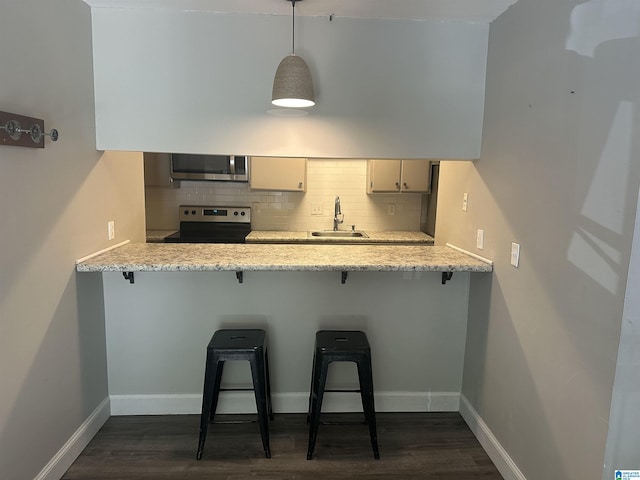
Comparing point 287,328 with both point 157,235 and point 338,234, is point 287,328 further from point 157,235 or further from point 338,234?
point 157,235

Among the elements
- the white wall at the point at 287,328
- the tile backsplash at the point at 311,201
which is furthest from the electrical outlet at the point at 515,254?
the tile backsplash at the point at 311,201

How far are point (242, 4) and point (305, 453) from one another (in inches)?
97.0

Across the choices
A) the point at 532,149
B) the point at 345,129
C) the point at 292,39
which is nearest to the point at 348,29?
the point at 292,39

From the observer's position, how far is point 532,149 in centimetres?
190

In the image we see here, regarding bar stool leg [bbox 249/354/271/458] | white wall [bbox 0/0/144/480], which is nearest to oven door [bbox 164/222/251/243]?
white wall [bbox 0/0/144/480]

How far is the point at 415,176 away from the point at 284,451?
298 cm

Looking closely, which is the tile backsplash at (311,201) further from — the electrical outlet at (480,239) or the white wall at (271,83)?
the electrical outlet at (480,239)

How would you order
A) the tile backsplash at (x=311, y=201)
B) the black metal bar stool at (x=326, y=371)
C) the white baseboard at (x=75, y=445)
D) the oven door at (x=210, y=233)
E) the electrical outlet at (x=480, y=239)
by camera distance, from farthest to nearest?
1. the tile backsplash at (x=311, y=201)
2. the oven door at (x=210, y=233)
3. the electrical outlet at (x=480, y=239)
4. the black metal bar stool at (x=326, y=371)
5. the white baseboard at (x=75, y=445)

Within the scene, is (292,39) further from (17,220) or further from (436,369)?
(436,369)

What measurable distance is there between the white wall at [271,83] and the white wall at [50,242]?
0.20 meters

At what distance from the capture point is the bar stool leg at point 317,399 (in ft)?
7.32

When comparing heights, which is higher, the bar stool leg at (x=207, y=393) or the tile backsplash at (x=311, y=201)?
the tile backsplash at (x=311, y=201)

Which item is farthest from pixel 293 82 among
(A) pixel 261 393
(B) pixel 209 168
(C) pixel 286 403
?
(B) pixel 209 168

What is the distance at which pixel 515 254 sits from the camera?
204cm
